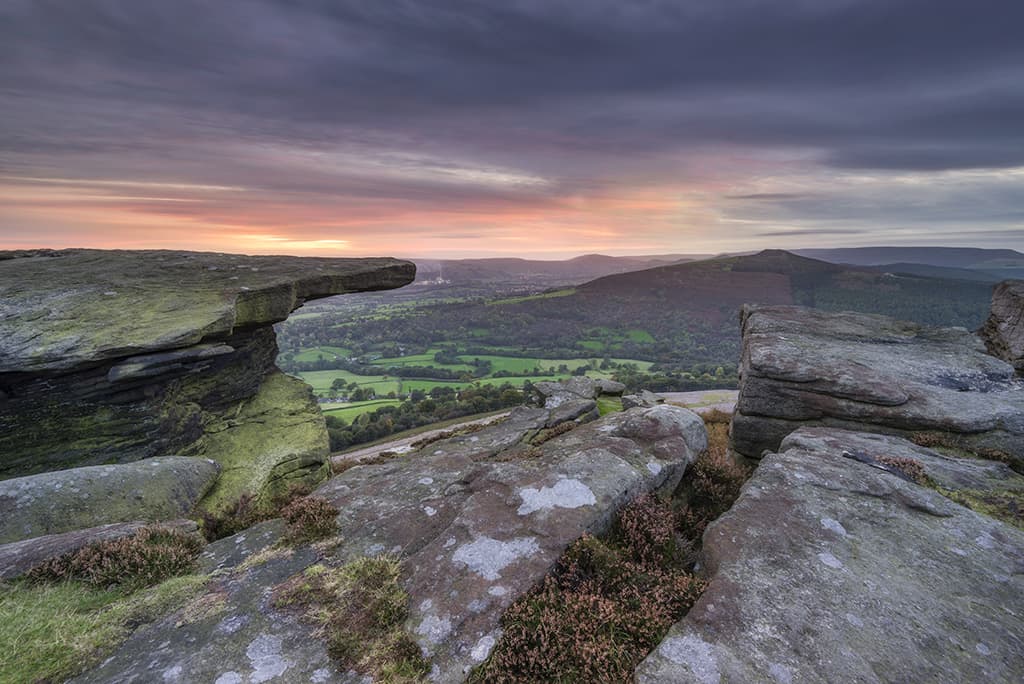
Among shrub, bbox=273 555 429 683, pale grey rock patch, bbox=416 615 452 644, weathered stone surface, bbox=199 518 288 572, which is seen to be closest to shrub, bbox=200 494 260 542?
weathered stone surface, bbox=199 518 288 572

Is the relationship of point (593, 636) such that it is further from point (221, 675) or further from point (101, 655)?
point (101, 655)

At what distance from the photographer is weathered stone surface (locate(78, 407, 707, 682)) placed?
5.27 metres

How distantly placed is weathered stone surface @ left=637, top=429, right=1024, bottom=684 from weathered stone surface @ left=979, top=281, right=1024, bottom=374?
509 inches

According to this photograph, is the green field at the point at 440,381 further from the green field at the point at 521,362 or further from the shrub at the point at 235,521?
the shrub at the point at 235,521

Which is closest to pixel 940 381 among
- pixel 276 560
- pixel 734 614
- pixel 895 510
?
pixel 895 510

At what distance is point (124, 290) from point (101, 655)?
18.1m

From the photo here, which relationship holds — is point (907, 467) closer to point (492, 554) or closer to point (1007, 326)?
point (492, 554)

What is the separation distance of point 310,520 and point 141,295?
1641 centimetres

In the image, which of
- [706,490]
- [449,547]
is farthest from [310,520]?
[706,490]

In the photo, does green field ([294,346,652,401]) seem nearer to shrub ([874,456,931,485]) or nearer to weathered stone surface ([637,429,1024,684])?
shrub ([874,456,931,485])

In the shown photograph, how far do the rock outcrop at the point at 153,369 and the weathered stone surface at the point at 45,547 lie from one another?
696cm

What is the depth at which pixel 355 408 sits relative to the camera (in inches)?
3410

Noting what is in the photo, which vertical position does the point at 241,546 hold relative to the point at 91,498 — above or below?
above

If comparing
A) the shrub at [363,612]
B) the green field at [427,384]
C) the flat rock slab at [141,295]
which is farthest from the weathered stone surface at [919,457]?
the green field at [427,384]
